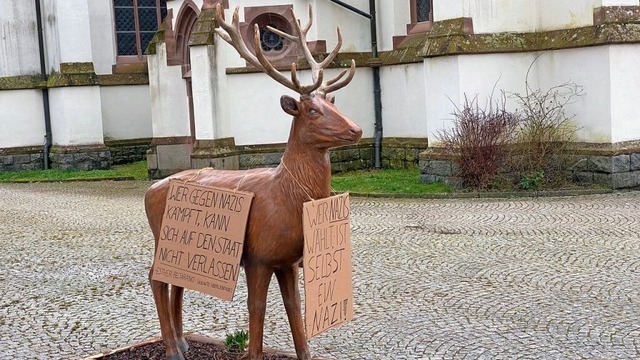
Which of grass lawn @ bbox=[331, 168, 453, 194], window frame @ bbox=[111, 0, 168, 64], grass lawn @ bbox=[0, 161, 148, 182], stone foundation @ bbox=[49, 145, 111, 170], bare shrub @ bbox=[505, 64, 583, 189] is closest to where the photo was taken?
bare shrub @ bbox=[505, 64, 583, 189]

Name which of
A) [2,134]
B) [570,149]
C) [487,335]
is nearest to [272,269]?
[487,335]

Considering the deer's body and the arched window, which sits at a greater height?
the arched window

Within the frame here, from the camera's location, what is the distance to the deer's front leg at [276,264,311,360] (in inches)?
216

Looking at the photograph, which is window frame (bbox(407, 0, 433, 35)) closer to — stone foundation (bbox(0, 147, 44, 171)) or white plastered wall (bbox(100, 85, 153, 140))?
white plastered wall (bbox(100, 85, 153, 140))

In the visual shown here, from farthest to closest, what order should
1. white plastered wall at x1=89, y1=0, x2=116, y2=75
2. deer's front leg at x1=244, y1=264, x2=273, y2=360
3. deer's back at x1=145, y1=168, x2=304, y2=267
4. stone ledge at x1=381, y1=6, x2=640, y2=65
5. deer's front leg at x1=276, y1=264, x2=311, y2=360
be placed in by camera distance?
1. white plastered wall at x1=89, y1=0, x2=116, y2=75
2. stone ledge at x1=381, y1=6, x2=640, y2=65
3. deer's front leg at x1=276, y1=264, x2=311, y2=360
4. deer's front leg at x1=244, y1=264, x2=273, y2=360
5. deer's back at x1=145, y1=168, x2=304, y2=267

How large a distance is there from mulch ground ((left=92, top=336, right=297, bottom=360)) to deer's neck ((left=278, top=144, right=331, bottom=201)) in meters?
1.23

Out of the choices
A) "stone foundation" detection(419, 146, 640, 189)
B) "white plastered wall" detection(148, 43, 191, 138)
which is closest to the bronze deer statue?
"stone foundation" detection(419, 146, 640, 189)

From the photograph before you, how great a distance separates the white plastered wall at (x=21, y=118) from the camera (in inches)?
946

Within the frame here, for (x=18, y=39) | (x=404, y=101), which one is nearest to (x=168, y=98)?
(x=404, y=101)

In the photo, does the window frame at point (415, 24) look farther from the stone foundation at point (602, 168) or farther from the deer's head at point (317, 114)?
the deer's head at point (317, 114)

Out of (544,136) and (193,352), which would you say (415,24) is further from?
(193,352)

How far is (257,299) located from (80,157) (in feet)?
64.5

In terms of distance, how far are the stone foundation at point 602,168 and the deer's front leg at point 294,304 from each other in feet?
34.7

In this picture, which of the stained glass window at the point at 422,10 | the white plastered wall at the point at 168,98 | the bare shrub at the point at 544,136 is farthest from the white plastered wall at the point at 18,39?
the bare shrub at the point at 544,136
